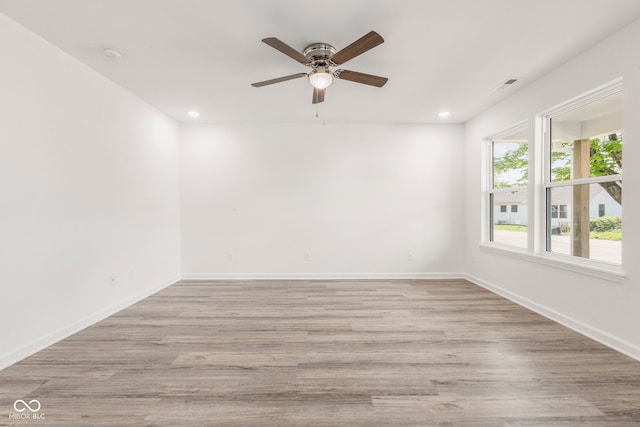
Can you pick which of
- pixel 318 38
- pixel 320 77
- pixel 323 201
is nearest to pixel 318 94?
pixel 320 77

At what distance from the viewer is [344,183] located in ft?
15.5

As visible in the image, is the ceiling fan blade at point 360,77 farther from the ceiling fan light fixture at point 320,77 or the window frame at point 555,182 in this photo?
the window frame at point 555,182

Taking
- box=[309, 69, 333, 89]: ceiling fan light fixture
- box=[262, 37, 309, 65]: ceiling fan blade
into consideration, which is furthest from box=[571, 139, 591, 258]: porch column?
box=[262, 37, 309, 65]: ceiling fan blade

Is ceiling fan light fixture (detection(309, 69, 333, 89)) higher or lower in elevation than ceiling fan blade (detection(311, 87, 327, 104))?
higher

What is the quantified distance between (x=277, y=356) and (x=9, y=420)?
1.53 meters

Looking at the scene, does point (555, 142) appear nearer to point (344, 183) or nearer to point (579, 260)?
point (579, 260)

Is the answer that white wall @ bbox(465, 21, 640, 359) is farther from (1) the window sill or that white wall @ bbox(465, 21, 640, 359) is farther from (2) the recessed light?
(2) the recessed light

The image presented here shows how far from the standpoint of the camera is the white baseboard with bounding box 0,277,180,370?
210 cm

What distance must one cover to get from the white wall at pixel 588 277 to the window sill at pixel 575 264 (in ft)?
0.17

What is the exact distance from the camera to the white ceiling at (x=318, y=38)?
1984 mm

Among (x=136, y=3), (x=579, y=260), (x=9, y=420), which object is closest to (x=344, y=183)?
(x=579, y=260)

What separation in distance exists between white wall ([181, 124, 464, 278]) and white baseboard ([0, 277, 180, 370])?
1.38 meters

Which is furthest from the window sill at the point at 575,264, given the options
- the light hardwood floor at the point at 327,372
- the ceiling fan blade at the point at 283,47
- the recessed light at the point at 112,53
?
the recessed light at the point at 112,53

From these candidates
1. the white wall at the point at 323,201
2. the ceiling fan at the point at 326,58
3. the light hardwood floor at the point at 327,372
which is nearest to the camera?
the light hardwood floor at the point at 327,372
